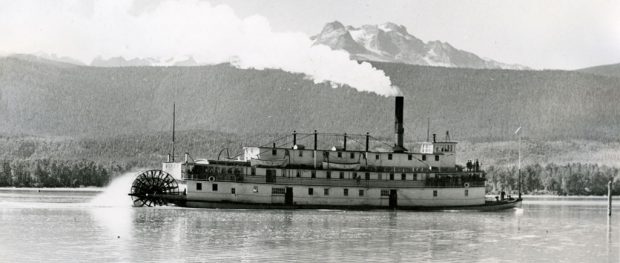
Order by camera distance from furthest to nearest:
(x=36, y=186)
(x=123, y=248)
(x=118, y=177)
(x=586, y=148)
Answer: (x=586, y=148) → (x=118, y=177) → (x=36, y=186) → (x=123, y=248)

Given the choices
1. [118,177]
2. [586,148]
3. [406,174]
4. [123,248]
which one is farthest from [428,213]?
[586,148]

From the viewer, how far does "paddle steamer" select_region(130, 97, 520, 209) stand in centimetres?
5778

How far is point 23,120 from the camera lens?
199500 mm

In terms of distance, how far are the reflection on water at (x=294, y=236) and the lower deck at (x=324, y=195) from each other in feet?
3.16

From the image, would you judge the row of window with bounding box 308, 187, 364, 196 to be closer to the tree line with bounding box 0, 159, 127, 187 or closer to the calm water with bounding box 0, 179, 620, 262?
the calm water with bounding box 0, 179, 620, 262

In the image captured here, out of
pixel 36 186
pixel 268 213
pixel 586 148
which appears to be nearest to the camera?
pixel 268 213

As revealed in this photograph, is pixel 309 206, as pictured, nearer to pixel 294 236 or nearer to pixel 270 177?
pixel 270 177

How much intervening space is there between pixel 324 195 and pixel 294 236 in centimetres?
1948

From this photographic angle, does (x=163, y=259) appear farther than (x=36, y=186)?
No

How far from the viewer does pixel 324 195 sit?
195ft

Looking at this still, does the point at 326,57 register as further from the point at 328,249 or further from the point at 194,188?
the point at 328,249

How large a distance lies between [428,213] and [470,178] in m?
4.41

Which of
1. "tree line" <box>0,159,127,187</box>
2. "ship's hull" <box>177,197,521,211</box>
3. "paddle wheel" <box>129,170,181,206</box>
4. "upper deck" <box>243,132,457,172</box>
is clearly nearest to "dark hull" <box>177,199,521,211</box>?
"ship's hull" <box>177,197,521,211</box>

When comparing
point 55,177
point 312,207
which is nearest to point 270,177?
point 312,207
